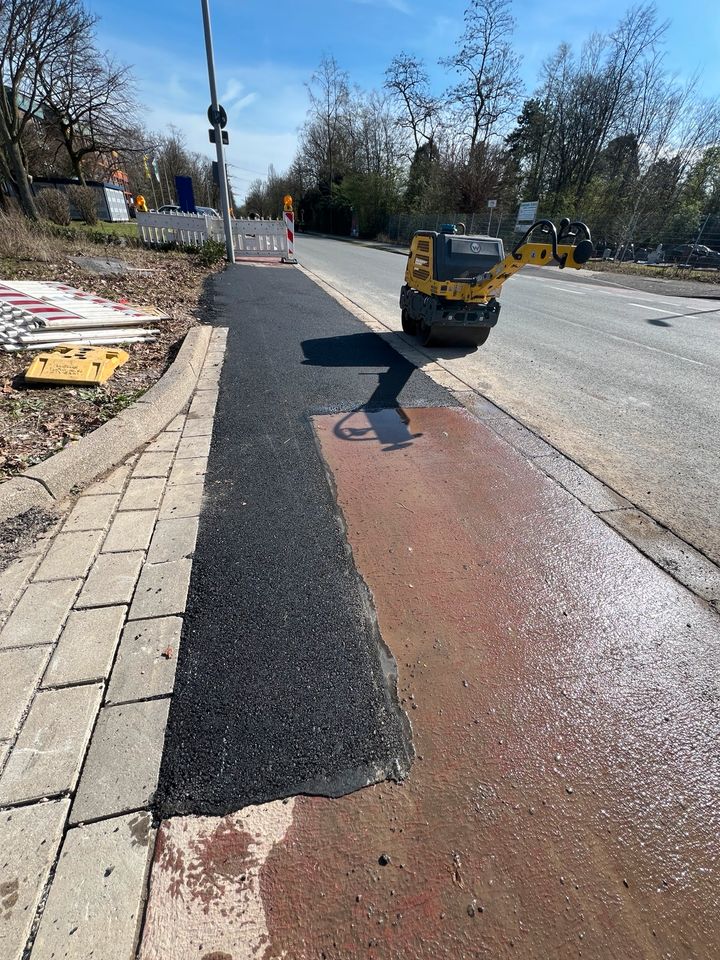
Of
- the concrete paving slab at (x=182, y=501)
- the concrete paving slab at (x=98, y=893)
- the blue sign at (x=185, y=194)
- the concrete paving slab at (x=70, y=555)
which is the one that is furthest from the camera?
the blue sign at (x=185, y=194)

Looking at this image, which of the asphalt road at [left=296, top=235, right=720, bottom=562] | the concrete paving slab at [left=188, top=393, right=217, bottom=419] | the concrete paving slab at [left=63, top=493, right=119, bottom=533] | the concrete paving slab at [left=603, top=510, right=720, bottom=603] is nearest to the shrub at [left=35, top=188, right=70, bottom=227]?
the asphalt road at [left=296, top=235, right=720, bottom=562]

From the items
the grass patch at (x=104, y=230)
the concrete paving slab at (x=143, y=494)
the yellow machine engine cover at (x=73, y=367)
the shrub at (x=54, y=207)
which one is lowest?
the concrete paving slab at (x=143, y=494)

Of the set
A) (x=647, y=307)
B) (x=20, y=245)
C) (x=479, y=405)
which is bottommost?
(x=479, y=405)

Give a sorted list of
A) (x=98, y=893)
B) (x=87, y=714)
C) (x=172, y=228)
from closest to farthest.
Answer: (x=98, y=893), (x=87, y=714), (x=172, y=228)

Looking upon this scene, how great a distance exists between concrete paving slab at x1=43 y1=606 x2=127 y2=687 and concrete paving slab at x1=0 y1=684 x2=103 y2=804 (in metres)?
0.06

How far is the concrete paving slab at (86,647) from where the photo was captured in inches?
71.4

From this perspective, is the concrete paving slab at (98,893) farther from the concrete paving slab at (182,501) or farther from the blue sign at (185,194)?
the blue sign at (185,194)

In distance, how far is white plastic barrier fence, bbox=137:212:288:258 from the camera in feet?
49.5

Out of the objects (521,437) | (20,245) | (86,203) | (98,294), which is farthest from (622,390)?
(86,203)

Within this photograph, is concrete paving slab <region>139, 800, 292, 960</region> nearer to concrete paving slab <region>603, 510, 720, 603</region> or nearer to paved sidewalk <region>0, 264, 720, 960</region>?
paved sidewalk <region>0, 264, 720, 960</region>

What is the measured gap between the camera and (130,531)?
2639 millimetres

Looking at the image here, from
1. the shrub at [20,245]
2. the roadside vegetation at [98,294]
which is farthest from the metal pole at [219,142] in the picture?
the shrub at [20,245]

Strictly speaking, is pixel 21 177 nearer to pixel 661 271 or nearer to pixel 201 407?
pixel 201 407

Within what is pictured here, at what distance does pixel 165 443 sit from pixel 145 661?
219cm
